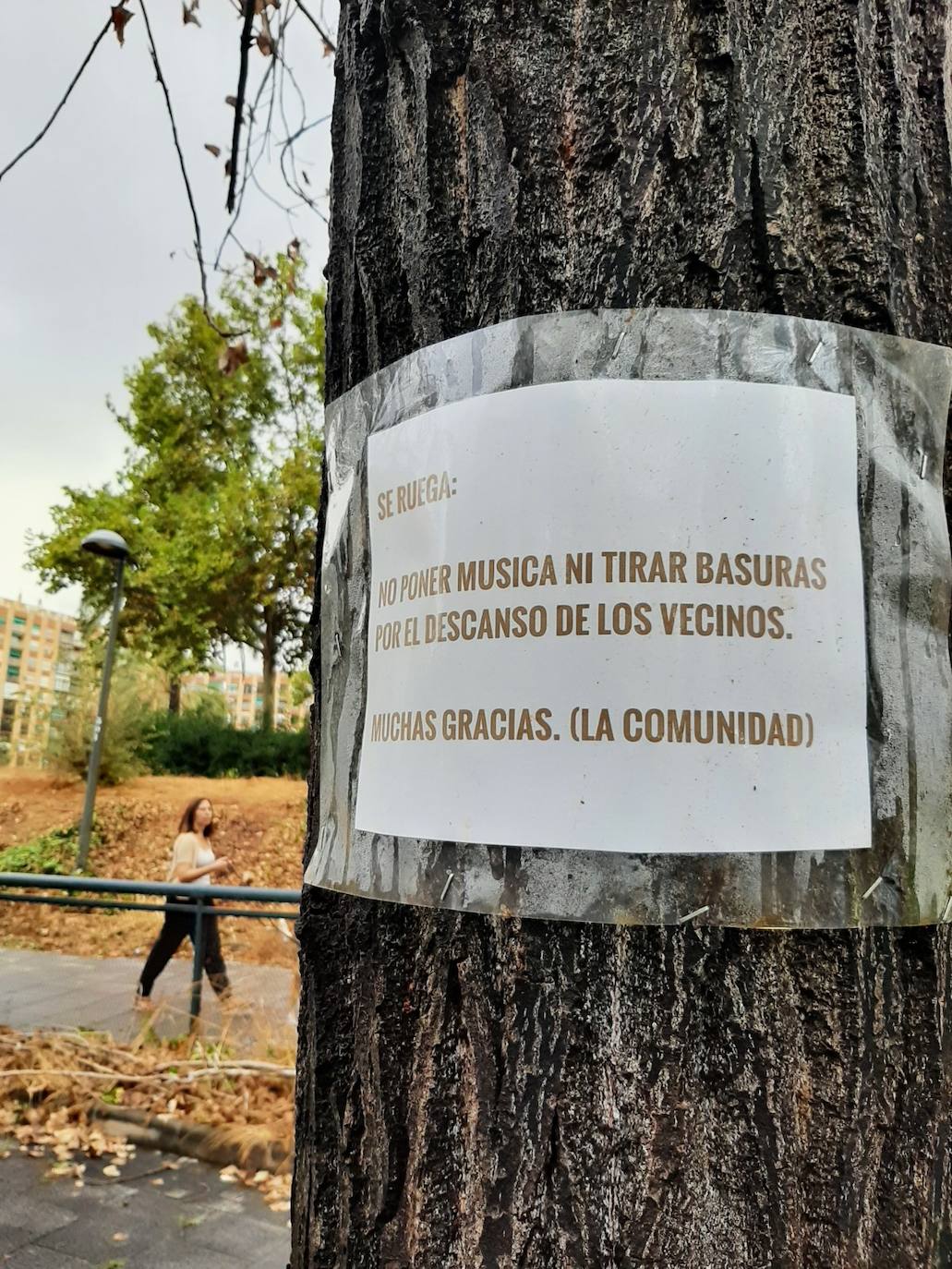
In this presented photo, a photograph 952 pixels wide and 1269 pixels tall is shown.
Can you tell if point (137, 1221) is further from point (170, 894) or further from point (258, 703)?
point (258, 703)

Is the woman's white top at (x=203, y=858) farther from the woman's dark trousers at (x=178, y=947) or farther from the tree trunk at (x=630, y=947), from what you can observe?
the tree trunk at (x=630, y=947)

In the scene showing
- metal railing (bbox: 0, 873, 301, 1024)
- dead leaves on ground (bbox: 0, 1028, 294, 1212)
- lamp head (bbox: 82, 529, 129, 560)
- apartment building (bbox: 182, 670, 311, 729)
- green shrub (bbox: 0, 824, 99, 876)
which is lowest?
dead leaves on ground (bbox: 0, 1028, 294, 1212)

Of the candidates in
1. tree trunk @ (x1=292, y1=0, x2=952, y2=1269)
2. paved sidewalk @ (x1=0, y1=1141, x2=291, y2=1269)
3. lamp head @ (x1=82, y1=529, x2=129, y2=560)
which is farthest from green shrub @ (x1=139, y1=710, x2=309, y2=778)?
tree trunk @ (x1=292, y1=0, x2=952, y2=1269)

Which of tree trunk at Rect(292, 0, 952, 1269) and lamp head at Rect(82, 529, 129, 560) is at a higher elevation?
lamp head at Rect(82, 529, 129, 560)

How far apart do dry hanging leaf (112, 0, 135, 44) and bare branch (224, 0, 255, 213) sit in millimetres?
306

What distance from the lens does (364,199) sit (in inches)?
40.6

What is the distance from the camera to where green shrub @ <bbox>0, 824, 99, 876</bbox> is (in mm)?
13547

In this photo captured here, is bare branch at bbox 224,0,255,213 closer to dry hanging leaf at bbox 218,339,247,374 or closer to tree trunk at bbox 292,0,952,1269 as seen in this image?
dry hanging leaf at bbox 218,339,247,374

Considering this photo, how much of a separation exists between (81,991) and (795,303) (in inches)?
312

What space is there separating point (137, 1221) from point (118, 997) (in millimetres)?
3735

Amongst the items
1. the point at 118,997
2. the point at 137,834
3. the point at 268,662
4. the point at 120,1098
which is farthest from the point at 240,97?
the point at 268,662

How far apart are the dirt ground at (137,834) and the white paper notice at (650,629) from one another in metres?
9.03

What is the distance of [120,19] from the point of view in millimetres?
2502

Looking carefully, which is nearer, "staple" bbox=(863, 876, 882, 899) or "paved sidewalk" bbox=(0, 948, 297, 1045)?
"staple" bbox=(863, 876, 882, 899)
